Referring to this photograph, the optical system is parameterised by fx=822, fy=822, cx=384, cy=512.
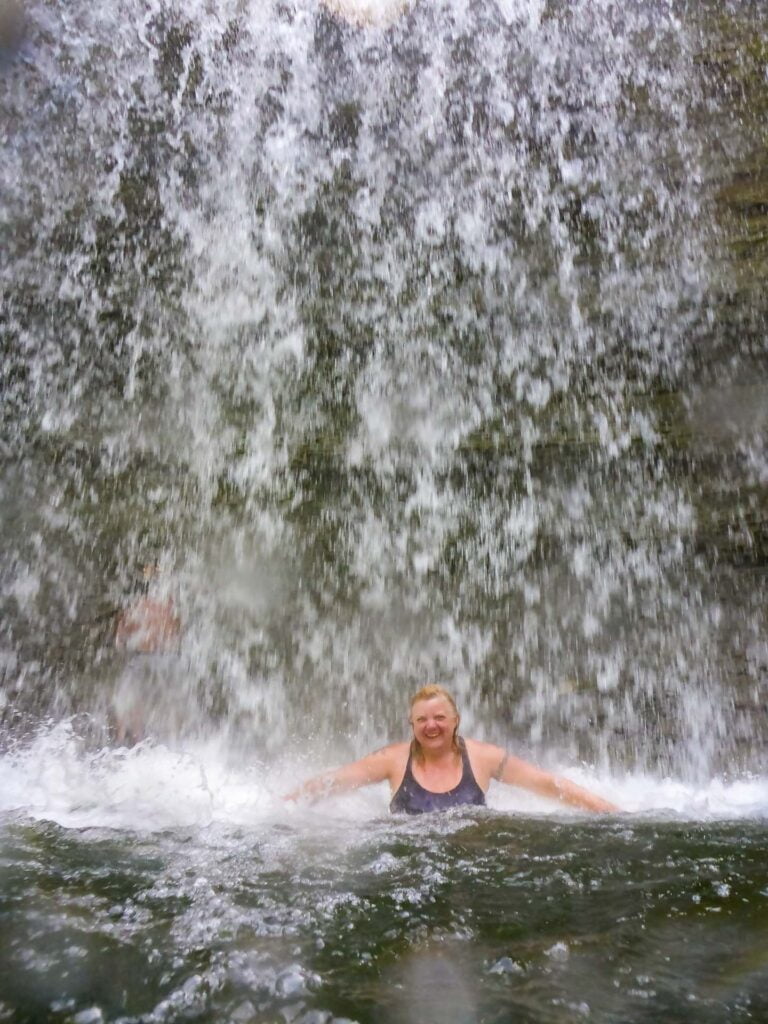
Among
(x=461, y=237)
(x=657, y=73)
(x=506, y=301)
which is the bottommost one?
(x=506, y=301)

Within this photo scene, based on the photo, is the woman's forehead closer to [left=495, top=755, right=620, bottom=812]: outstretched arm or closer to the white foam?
[left=495, top=755, right=620, bottom=812]: outstretched arm

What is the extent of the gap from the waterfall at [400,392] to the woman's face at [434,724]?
1511 mm

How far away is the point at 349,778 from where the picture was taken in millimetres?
4754

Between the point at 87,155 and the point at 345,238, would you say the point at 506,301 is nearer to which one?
the point at 345,238

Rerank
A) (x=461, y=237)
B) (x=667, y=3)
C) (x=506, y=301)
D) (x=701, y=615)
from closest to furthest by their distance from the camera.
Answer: (x=701, y=615) → (x=506, y=301) → (x=461, y=237) → (x=667, y=3)

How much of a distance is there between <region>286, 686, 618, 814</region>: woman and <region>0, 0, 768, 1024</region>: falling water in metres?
0.21

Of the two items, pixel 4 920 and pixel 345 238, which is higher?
pixel 345 238

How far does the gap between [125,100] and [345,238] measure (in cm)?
351

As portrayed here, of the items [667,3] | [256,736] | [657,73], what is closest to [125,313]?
[256,736]

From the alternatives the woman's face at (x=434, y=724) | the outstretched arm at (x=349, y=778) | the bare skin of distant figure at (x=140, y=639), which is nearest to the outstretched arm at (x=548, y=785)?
the woman's face at (x=434, y=724)

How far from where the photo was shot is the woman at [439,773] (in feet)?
14.6

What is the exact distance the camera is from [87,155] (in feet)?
29.3

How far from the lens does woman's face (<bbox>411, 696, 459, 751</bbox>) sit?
4.56 meters

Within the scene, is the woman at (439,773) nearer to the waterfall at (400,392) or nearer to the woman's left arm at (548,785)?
the woman's left arm at (548,785)
